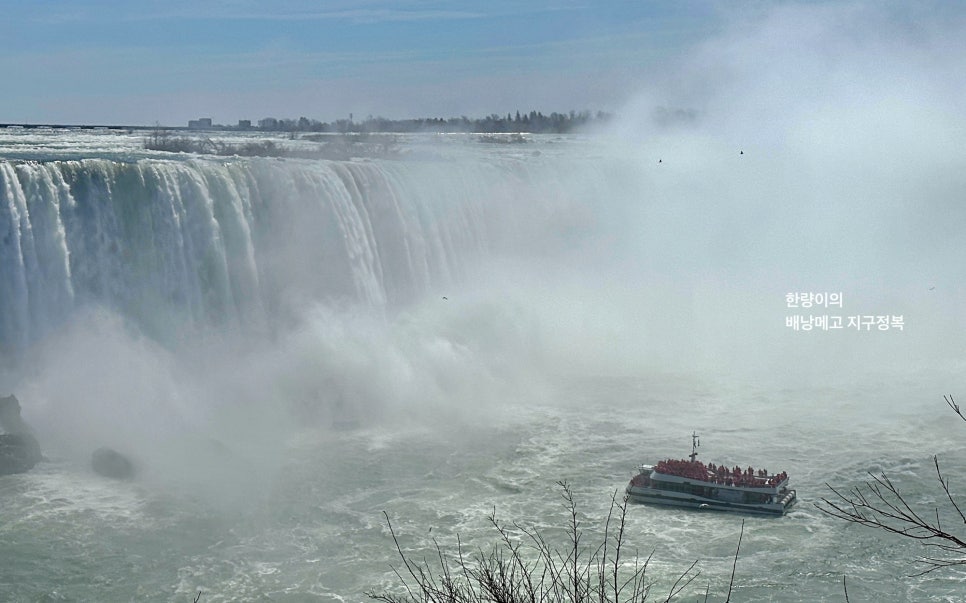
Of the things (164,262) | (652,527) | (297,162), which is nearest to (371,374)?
(164,262)

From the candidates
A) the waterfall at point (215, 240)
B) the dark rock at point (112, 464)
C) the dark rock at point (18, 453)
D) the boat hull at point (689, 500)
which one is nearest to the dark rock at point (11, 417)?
the dark rock at point (18, 453)

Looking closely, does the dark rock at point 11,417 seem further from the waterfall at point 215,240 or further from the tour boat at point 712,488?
the tour boat at point 712,488

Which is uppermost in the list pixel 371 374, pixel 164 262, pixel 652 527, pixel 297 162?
pixel 297 162

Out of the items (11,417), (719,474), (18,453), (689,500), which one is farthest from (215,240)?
(719,474)

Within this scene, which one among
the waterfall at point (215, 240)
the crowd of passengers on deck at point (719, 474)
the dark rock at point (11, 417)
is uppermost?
the waterfall at point (215, 240)

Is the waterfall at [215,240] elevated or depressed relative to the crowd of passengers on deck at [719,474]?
elevated

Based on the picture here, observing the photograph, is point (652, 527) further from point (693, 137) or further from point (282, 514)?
→ point (693, 137)
